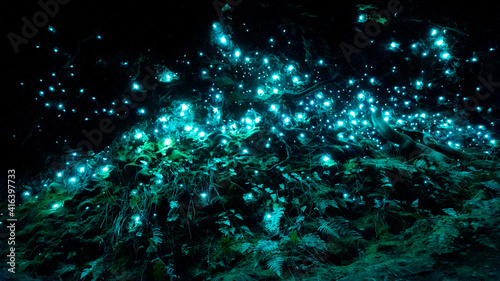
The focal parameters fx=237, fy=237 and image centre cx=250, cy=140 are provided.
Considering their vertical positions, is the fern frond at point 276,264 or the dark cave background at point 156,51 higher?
the dark cave background at point 156,51

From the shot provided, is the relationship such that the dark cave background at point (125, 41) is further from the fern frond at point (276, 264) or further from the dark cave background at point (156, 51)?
the fern frond at point (276, 264)

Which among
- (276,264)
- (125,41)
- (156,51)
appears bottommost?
(276,264)

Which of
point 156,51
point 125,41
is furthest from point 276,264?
point 125,41

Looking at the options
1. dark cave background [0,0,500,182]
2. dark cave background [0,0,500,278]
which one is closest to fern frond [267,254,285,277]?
dark cave background [0,0,500,278]

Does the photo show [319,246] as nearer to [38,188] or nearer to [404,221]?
[404,221]

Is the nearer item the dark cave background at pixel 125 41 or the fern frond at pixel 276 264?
the fern frond at pixel 276 264

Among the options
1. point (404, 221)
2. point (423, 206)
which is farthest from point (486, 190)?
point (404, 221)

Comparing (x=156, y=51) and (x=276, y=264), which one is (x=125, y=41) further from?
(x=276, y=264)

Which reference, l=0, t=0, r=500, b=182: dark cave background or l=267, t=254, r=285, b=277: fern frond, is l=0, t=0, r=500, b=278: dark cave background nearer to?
l=0, t=0, r=500, b=182: dark cave background

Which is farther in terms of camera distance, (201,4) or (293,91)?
(293,91)

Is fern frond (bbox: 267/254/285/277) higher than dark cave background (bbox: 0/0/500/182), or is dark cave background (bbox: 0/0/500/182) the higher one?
dark cave background (bbox: 0/0/500/182)

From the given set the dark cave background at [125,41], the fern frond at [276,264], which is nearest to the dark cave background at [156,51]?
the dark cave background at [125,41]
